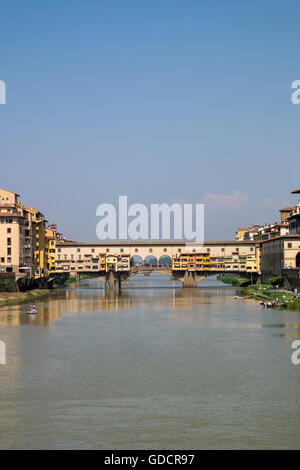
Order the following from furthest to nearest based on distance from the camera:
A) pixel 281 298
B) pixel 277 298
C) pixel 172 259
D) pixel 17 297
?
pixel 172 259, pixel 17 297, pixel 277 298, pixel 281 298

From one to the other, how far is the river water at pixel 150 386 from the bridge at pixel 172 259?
70.7 metres

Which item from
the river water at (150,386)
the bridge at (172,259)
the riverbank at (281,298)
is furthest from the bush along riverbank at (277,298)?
the bridge at (172,259)

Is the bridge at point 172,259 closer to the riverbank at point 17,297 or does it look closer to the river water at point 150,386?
the riverbank at point 17,297

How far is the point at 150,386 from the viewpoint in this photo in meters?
28.3

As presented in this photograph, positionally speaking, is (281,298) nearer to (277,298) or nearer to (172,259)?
(277,298)

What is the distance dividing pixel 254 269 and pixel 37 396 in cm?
9964

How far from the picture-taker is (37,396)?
86.7 ft

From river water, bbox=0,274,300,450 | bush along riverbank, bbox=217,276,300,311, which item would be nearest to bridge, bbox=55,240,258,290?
bush along riverbank, bbox=217,276,300,311

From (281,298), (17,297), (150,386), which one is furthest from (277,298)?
(150,386)

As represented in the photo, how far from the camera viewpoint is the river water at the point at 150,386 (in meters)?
21.6

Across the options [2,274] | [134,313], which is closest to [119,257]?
[2,274]

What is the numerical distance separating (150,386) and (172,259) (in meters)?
95.4

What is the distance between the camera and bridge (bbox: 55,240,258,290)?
4828 inches
